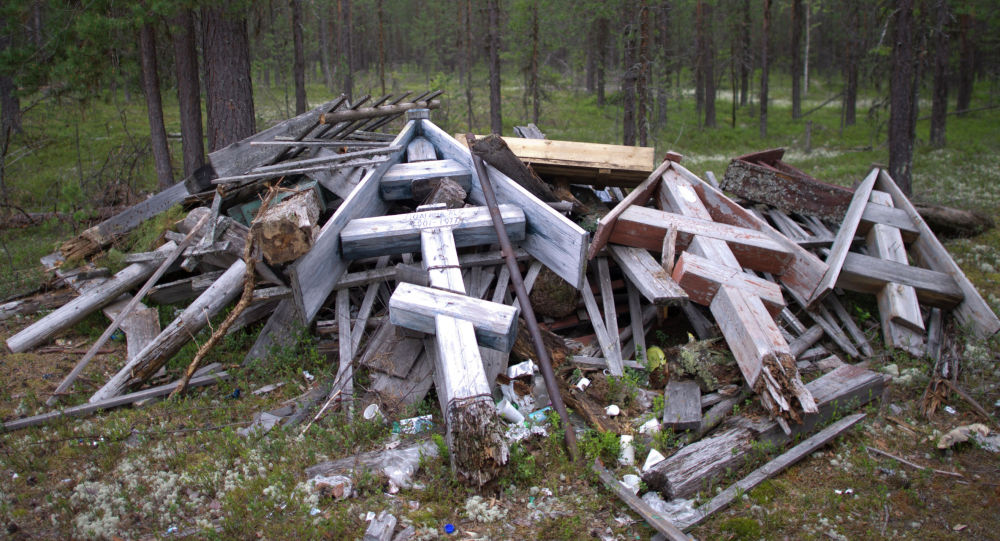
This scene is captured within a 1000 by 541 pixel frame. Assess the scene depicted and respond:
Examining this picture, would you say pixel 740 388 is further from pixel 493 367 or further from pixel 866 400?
pixel 493 367

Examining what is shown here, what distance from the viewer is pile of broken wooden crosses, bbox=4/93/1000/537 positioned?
3.88m

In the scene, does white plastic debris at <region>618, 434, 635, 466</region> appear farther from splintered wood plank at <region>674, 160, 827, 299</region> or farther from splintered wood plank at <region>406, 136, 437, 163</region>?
splintered wood plank at <region>406, 136, 437, 163</region>

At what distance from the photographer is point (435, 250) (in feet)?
15.3

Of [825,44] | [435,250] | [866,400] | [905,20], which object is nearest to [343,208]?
[435,250]

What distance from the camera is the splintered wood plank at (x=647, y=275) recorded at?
453cm

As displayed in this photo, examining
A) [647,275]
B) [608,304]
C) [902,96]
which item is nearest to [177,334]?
[608,304]

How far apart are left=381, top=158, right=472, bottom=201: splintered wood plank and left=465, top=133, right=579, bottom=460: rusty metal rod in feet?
0.80

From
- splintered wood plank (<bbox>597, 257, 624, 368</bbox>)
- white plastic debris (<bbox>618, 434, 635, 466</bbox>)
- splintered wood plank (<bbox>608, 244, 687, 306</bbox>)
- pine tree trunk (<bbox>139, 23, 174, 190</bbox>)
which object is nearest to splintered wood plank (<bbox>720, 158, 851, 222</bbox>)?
splintered wood plank (<bbox>608, 244, 687, 306</bbox>)

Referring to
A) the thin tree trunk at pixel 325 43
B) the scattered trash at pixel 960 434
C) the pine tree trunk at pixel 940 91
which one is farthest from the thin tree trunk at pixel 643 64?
the thin tree trunk at pixel 325 43

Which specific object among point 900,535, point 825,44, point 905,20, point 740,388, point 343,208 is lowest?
point 900,535

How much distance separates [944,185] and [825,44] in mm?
41829

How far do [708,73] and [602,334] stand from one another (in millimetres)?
24162

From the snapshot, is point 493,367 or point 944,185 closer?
point 493,367

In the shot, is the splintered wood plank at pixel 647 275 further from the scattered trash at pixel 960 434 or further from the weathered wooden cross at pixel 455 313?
the scattered trash at pixel 960 434
